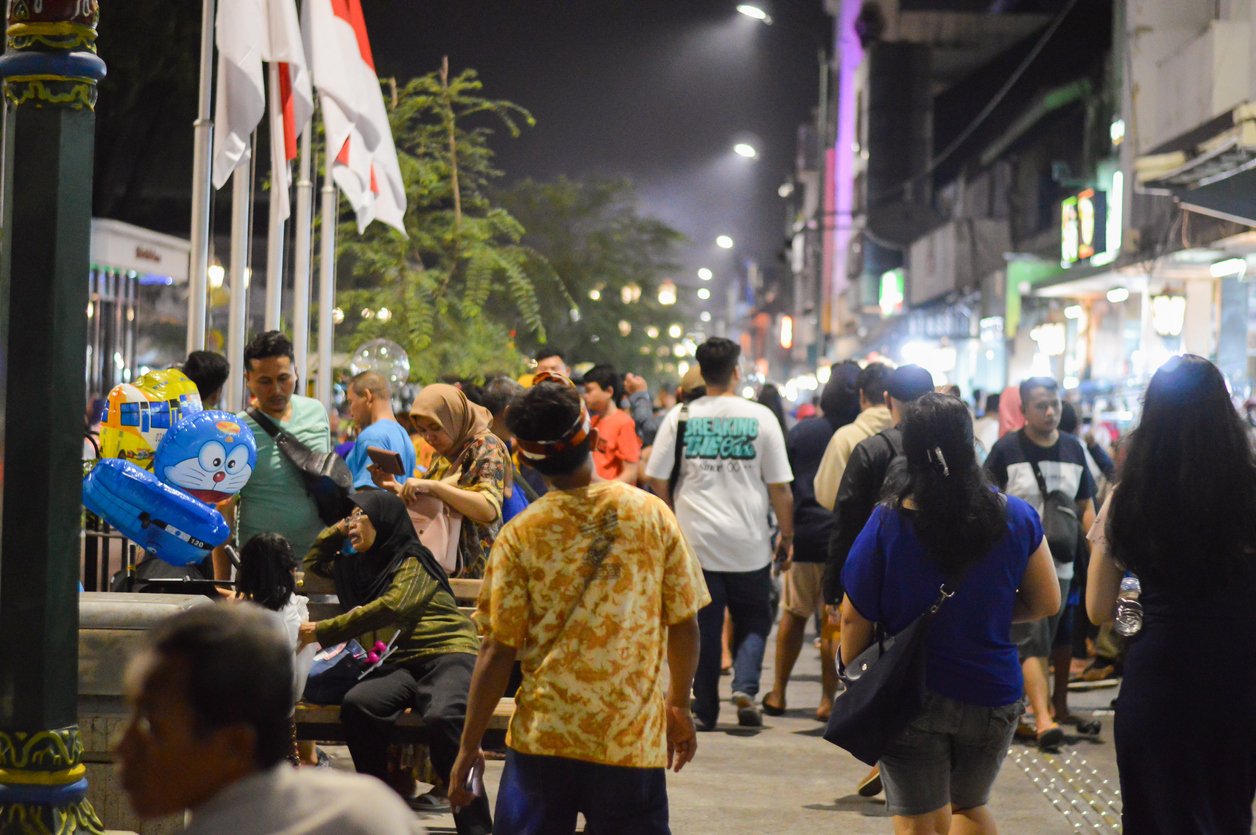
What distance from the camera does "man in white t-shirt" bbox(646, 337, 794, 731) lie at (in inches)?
361

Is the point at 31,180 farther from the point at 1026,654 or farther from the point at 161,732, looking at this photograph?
the point at 1026,654

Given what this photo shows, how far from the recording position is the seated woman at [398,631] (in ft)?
20.7

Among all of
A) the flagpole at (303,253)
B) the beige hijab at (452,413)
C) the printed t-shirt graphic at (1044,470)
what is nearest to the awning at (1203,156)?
the printed t-shirt graphic at (1044,470)

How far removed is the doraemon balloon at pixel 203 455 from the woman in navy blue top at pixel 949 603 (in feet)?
9.13

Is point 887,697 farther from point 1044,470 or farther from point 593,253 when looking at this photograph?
point 593,253

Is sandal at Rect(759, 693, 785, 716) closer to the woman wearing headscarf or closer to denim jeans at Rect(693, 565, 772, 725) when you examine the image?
denim jeans at Rect(693, 565, 772, 725)

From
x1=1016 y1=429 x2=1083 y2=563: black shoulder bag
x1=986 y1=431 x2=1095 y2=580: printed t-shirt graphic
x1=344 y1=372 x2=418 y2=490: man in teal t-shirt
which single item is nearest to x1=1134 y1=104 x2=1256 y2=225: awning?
x1=986 y1=431 x2=1095 y2=580: printed t-shirt graphic

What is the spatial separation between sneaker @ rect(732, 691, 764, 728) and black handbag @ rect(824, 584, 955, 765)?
460 centimetres

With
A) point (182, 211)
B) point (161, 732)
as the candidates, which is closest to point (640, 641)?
point (161, 732)

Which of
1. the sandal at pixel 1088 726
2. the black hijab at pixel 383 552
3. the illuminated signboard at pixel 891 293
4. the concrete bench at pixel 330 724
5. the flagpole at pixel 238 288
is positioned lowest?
the sandal at pixel 1088 726

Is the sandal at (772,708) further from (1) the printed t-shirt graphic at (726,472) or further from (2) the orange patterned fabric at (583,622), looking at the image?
(2) the orange patterned fabric at (583,622)

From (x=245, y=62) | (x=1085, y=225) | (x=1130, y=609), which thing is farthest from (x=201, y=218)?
(x=1085, y=225)

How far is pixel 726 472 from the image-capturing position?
9211 mm

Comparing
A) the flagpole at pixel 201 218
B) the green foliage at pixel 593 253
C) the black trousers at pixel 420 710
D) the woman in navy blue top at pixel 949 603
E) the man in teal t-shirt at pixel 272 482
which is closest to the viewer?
the woman in navy blue top at pixel 949 603
